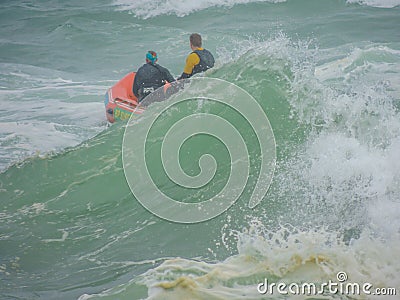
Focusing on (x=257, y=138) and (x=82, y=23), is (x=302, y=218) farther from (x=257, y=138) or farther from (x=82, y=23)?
(x=82, y=23)

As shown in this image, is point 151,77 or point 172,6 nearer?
point 151,77

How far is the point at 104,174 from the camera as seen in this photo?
6.81 metres

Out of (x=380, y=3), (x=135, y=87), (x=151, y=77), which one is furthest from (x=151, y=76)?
(x=380, y=3)

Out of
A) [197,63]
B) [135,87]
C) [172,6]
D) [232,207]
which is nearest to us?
[232,207]

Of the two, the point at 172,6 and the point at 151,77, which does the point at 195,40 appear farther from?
the point at 172,6

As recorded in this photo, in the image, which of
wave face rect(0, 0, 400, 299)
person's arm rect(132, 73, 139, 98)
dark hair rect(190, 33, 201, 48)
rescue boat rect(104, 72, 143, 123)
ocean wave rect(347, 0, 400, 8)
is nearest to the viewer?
wave face rect(0, 0, 400, 299)

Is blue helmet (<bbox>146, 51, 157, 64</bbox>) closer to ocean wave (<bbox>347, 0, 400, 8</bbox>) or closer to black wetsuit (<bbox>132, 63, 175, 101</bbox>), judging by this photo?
black wetsuit (<bbox>132, 63, 175, 101</bbox>)

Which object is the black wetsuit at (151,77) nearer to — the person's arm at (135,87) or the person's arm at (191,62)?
the person's arm at (135,87)

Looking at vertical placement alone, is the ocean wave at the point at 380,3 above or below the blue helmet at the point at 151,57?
above

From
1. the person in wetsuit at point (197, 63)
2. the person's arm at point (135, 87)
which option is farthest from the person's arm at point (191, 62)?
the person's arm at point (135, 87)

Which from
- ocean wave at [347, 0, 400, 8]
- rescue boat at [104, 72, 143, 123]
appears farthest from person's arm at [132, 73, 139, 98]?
ocean wave at [347, 0, 400, 8]

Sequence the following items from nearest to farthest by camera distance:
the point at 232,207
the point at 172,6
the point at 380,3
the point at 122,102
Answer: the point at 232,207, the point at 122,102, the point at 380,3, the point at 172,6

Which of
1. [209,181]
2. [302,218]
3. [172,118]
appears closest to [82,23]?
[172,118]

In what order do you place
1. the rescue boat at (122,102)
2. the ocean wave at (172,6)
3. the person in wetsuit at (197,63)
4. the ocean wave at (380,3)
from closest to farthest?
the person in wetsuit at (197,63) → the rescue boat at (122,102) → the ocean wave at (380,3) → the ocean wave at (172,6)
